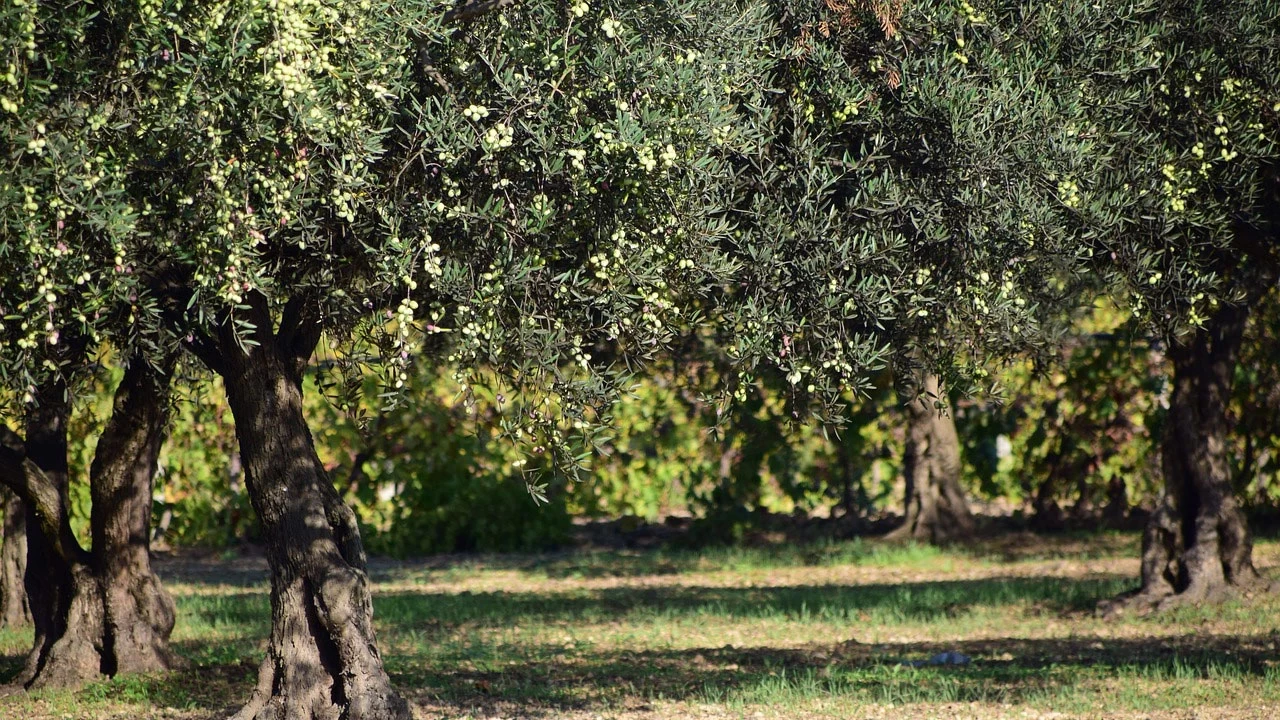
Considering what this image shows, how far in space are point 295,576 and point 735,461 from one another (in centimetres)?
1064

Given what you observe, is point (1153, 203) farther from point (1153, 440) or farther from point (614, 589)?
point (1153, 440)

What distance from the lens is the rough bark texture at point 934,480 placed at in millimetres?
16297

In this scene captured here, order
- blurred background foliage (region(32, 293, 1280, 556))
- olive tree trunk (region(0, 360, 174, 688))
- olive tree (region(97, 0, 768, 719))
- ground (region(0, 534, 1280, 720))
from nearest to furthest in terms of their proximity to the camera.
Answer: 1. olive tree (region(97, 0, 768, 719))
2. ground (region(0, 534, 1280, 720))
3. olive tree trunk (region(0, 360, 174, 688))
4. blurred background foliage (region(32, 293, 1280, 556))

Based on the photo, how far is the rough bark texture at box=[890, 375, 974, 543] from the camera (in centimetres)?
1630

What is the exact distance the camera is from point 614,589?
46.0 feet

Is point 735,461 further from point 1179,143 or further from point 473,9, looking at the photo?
point 473,9

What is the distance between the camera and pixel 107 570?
29.1ft

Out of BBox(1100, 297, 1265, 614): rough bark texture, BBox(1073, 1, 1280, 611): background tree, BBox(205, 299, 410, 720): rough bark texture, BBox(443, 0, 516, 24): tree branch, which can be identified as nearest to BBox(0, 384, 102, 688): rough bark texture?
BBox(205, 299, 410, 720): rough bark texture

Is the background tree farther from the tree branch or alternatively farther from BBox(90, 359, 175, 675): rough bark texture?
BBox(90, 359, 175, 675): rough bark texture

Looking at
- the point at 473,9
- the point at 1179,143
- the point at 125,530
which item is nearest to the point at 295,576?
the point at 125,530

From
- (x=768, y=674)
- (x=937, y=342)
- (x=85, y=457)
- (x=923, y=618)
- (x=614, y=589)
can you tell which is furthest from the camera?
(x=85, y=457)

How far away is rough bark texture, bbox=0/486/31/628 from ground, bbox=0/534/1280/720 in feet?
2.04

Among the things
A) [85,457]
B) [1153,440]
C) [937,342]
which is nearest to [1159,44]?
[937,342]

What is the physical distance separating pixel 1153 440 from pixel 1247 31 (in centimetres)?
1005
